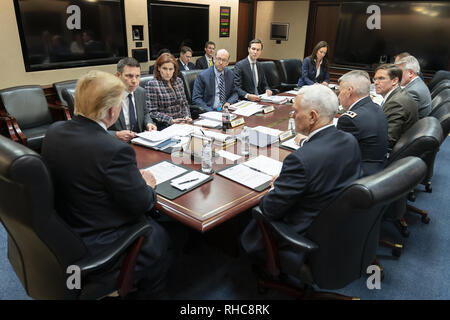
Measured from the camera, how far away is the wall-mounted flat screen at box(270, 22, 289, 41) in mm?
7465

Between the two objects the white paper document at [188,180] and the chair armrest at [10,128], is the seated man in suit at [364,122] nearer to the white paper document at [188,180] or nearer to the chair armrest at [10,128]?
the white paper document at [188,180]

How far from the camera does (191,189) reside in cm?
172

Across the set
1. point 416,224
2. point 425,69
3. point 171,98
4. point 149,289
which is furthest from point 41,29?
point 425,69

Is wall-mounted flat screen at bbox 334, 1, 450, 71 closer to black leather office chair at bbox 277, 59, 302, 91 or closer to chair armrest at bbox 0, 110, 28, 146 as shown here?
black leather office chair at bbox 277, 59, 302, 91

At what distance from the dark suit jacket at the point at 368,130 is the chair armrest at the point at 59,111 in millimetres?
3135

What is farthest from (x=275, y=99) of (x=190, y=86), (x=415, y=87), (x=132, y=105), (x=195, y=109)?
(x=132, y=105)

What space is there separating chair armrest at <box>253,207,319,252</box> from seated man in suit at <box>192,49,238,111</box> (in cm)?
234

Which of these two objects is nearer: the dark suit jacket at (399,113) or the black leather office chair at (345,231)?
the black leather office chair at (345,231)

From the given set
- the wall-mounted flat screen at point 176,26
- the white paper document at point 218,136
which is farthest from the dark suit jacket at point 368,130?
the wall-mounted flat screen at point 176,26

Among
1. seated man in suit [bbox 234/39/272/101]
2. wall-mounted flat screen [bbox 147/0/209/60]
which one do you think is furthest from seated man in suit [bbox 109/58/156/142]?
wall-mounted flat screen [bbox 147/0/209/60]

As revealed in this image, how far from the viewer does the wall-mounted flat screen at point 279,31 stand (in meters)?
7.46

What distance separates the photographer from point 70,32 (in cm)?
429

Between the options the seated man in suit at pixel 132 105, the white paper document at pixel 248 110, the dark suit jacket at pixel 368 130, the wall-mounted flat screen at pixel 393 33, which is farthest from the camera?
the wall-mounted flat screen at pixel 393 33

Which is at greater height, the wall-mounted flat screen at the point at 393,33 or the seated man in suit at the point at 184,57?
the wall-mounted flat screen at the point at 393,33
